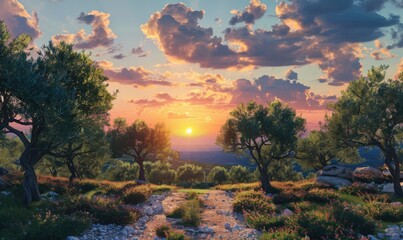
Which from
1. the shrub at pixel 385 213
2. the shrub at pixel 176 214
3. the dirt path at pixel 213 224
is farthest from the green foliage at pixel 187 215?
the shrub at pixel 385 213

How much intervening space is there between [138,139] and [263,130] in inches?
992

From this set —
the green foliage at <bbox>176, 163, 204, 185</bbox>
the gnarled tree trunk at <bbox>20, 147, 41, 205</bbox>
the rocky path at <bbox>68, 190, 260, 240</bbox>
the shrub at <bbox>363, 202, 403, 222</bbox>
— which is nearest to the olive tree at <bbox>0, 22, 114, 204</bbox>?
the gnarled tree trunk at <bbox>20, 147, 41, 205</bbox>

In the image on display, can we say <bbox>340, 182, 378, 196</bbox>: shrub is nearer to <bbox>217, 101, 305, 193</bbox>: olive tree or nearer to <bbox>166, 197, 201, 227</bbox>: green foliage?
<bbox>217, 101, 305, 193</bbox>: olive tree

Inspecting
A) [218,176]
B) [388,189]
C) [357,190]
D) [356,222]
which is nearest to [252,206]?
[356,222]

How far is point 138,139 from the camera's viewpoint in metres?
55.2

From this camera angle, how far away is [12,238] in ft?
48.2

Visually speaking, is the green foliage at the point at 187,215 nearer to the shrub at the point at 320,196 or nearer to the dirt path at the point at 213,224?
the dirt path at the point at 213,224

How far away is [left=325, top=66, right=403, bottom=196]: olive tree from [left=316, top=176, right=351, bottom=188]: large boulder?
4201 mm

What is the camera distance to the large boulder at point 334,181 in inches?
1436

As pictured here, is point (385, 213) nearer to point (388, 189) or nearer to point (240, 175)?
point (388, 189)

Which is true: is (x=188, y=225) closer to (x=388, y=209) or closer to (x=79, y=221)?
(x=79, y=221)

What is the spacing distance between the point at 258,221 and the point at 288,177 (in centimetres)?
6068

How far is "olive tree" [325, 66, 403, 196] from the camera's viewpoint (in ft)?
106

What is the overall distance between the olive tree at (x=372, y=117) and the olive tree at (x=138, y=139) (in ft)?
97.0
